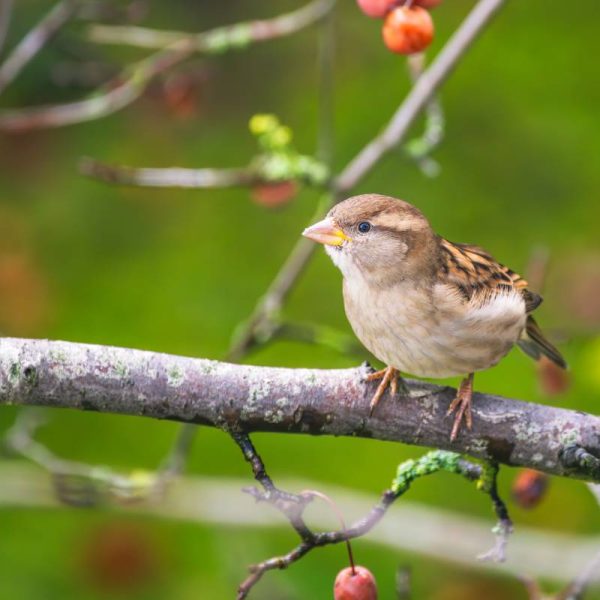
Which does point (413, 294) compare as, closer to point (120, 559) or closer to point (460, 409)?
point (460, 409)

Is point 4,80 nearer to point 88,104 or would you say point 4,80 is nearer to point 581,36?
point 88,104

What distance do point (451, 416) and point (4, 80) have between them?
1662mm

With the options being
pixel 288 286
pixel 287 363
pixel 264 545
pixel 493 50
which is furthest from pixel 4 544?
pixel 493 50

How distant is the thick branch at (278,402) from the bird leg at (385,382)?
0.02 meters

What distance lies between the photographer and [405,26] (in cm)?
274

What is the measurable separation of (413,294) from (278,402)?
672 millimetres

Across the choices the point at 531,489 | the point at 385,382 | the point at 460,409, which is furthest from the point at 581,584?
the point at 385,382

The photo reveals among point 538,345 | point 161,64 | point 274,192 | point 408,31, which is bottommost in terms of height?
point 538,345

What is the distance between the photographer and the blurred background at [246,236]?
448 cm

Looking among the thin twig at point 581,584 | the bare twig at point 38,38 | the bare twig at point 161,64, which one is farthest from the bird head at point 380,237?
the bare twig at point 38,38

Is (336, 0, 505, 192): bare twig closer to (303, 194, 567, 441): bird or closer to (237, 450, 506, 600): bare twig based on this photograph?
(303, 194, 567, 441): bird

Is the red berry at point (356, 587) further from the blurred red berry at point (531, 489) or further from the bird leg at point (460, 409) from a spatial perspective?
the blurred red berry at point (531, 489)

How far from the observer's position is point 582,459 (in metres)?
2.48

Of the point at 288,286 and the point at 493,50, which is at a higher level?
the point at 493,50
